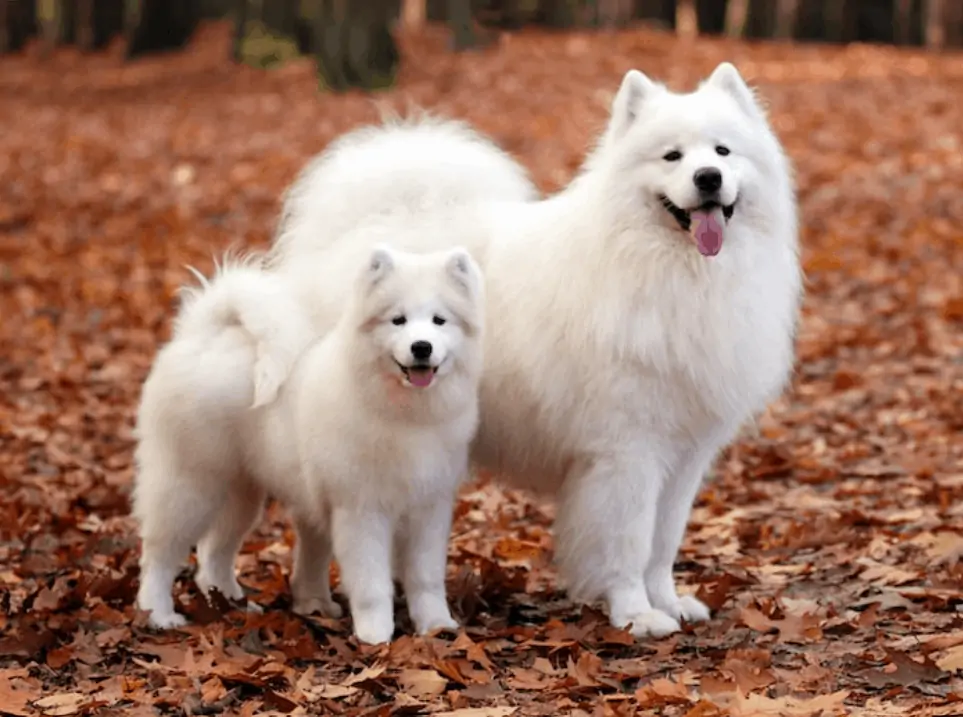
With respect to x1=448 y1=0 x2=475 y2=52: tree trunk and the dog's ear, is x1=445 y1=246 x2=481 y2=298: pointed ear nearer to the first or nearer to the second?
the dog's ear

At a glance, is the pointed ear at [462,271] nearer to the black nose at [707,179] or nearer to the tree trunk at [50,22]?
the black nose at [707,179]

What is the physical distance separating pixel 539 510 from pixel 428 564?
1.99m

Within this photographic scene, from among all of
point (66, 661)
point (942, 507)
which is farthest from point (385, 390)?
point (942, 507)

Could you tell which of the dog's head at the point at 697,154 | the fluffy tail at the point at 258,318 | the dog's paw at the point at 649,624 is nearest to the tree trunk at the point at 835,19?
the dog's head at the point at 697,154

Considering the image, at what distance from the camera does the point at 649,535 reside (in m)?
5.25

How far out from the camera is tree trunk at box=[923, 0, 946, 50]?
25797 mm

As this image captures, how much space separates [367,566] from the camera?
506cm

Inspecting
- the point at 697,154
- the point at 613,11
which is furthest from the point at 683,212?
the point at 613,11

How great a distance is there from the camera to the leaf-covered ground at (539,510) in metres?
4.56

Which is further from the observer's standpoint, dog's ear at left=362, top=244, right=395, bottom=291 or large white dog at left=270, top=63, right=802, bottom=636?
large white dog at left=270, top=63, right=802, bottom=636

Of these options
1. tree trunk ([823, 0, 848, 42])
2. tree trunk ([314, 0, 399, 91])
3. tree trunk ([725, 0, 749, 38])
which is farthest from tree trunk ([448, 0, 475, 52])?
tree trunk ([823, 0, 848, 42])

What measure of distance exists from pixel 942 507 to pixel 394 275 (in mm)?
2806

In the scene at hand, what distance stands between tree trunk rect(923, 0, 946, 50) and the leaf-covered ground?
25.9 feet

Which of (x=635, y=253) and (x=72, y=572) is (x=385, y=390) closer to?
(x=635, y=253)
